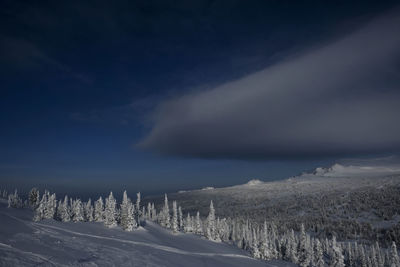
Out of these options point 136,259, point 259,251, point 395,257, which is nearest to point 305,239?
point 259,251

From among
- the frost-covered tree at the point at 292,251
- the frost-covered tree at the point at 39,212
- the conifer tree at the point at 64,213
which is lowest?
the frost-covered tree at the point at 292,251

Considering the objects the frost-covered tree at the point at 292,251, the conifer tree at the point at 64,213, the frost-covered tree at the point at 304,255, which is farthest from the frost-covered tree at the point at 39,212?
the frost-covered tree at the point at 292,251

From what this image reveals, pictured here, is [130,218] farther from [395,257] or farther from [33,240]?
[395,257]

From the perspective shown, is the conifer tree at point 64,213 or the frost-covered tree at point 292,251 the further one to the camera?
the frost-covered tree at point 292,251

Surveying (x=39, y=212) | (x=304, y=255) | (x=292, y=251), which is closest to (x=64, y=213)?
(x=39, y=212)

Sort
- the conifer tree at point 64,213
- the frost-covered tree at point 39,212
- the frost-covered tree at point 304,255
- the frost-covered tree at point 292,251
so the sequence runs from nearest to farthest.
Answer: the frost-covered tree at point 39,212 → the conifer tree at point 64,213 → the frost-covered tree at point 304,255 → the frost-covered tree at point 292,251

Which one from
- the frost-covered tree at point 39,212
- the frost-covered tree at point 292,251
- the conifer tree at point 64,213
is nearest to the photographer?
the frost-covered tree at point 39,212

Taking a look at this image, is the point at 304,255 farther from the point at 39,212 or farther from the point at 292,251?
the point at 39,212

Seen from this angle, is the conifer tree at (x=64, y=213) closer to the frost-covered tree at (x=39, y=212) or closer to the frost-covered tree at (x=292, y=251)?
the frost-covered tree at (x=39, y=212)

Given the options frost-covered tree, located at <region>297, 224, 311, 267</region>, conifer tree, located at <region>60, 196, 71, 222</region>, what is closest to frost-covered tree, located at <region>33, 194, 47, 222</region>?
conifer tree, located at <region>60, 196, 71, 222</region>

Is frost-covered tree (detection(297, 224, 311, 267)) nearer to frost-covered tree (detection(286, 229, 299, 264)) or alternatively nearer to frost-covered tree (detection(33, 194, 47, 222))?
frost-covered tree (detection(286, 229, 299, 264))

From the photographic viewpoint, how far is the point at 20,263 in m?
28.7

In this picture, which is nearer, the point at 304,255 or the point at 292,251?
the point at 304,255

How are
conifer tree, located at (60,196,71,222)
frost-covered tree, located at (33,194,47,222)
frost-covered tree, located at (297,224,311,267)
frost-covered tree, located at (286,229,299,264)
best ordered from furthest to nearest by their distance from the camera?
1. frost-covered tree, located at (286,229,299,264)
2. frost-covered tree, located at (297,224,311,267)
3. conifer tree, located at (60,196,71,222)
4. frost-covered tree, located at (33,194,47,222)
